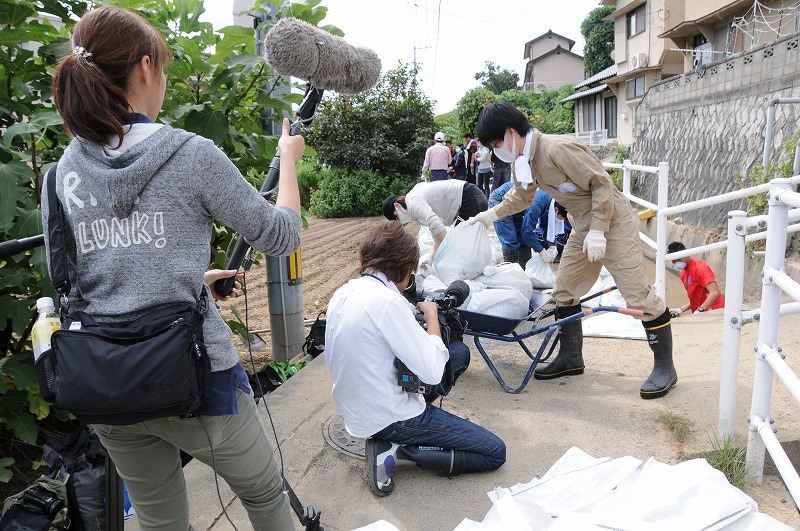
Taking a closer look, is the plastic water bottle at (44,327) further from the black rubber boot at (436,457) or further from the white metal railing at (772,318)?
the white metal railing at (772,318)

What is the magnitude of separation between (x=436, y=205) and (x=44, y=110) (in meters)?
4.06

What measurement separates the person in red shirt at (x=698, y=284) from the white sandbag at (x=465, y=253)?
69.3 inches

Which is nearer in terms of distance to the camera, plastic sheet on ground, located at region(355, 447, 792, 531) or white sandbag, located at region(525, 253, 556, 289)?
plastic sheet on ground, located at region(355, 447, 792, 531)

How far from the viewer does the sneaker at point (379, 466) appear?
9.37ft

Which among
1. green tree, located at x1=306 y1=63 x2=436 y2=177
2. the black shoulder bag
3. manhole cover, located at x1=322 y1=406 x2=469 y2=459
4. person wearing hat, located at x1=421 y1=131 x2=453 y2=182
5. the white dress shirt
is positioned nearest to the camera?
the black shoulder bag

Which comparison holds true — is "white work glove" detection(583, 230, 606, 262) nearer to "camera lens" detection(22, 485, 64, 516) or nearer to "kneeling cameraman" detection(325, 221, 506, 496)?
"kneeling cameraman" detection(325, 221, 506, 496)

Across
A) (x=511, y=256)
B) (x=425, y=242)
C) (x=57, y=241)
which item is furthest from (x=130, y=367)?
(x=425, y=242)

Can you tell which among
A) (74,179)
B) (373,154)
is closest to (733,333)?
(74,179)

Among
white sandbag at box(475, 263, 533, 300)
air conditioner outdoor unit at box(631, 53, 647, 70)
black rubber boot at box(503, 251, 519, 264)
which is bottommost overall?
black rubber boot at box(503, 251, 519, 264)

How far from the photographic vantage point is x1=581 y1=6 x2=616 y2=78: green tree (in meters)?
38.6

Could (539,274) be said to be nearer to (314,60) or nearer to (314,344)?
(314,344)

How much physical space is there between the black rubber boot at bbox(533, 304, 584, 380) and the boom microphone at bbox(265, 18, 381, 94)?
231cm

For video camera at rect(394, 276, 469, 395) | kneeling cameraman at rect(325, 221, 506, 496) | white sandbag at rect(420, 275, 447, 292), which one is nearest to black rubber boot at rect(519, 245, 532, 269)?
white sandbag at rect(420, 275, 447, 292)

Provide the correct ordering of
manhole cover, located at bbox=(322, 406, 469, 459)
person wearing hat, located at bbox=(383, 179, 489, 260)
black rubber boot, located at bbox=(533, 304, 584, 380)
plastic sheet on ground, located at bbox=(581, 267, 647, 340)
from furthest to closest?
person wearing hat, located at bbox=(383, 179, 489, 260) < plastic sheet on ground, located at bbox=(581, 267, 647, 340) < black rubber boot, located at bbox=(533, 304, 584, 380) < manhole cover, located at bbox=(322, 406, 469, 459)
